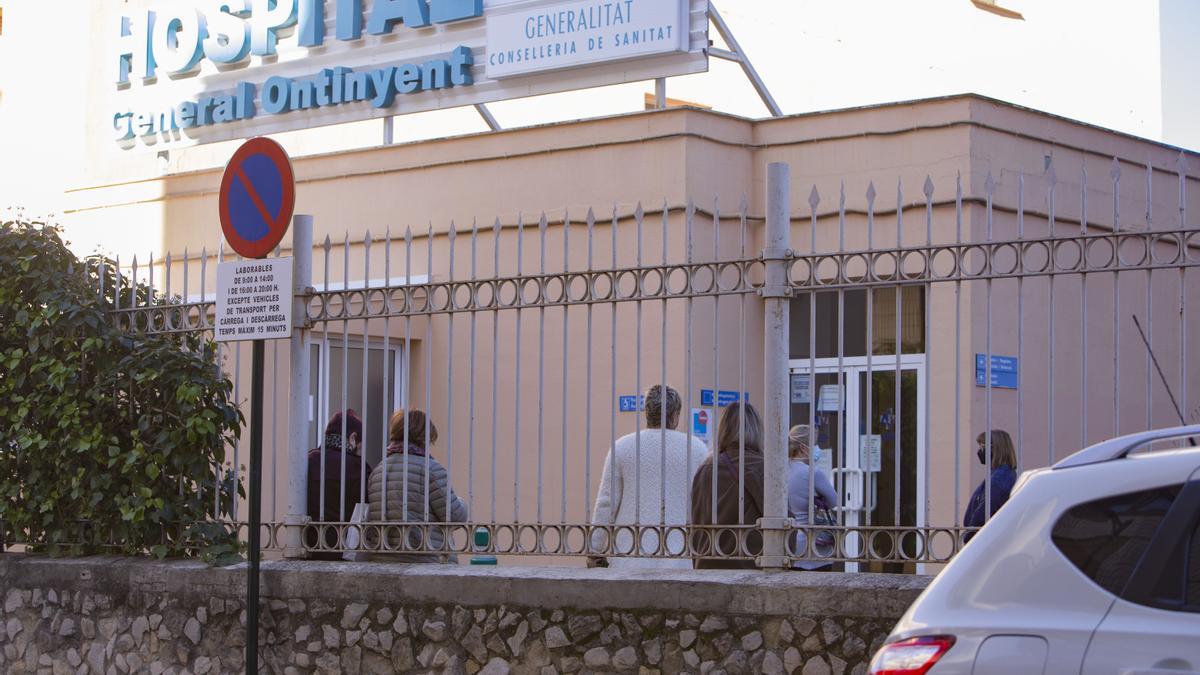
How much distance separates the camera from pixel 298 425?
27.2ft

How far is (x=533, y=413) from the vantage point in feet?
42.5

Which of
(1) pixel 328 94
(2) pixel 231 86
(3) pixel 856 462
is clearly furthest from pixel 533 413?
(2) pixel 231 86

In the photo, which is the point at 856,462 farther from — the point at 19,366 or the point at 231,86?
the point at 231,86

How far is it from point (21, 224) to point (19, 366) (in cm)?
84

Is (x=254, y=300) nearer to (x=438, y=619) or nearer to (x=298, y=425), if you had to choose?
(x=298, y=425)

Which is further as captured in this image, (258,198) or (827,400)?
(827,400)

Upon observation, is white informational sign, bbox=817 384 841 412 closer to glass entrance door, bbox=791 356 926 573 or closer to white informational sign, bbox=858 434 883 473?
glass entrance door, bbox=791 356 926 573

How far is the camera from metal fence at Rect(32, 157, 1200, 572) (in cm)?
655

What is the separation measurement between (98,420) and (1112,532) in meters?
6.48

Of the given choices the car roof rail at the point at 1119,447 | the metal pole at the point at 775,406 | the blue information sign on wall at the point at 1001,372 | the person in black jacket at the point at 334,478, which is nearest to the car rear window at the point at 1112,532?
the car roof rail at the point at 1119,447

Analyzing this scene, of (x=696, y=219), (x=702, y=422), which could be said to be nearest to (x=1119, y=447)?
(x=702, y=422)

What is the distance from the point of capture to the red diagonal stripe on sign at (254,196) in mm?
7727

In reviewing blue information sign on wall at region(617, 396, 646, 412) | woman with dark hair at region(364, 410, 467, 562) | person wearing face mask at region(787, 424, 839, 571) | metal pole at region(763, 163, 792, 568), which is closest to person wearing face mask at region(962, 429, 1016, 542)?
person wearing face mask at region(787, 424, 839, 571)

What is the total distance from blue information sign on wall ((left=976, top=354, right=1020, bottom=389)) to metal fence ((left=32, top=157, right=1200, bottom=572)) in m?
0.05
